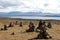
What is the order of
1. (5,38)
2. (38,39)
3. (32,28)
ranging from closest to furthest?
(38,39)
(5,38)
(32,28)

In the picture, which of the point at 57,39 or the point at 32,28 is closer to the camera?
the point at 57,39

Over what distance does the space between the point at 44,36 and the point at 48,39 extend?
0.69 meters

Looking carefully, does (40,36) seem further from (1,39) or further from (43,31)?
(1,39)

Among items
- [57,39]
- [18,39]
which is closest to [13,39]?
[18,39]

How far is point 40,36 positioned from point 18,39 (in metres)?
2.06

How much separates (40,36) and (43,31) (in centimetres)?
57

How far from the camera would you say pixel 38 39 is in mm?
21219

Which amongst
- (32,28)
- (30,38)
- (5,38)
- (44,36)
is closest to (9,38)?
(5,38)

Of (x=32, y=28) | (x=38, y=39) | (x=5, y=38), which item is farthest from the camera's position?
(x=32, y=28)

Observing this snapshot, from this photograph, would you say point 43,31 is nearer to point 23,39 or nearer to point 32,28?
point 23,39

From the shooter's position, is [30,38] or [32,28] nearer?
[30,38]

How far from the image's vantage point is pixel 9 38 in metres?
22.7

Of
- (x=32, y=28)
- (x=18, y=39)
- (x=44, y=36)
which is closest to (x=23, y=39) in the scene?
(x=18, y=39)

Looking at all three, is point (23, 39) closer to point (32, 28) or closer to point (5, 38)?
point (5, 38)
